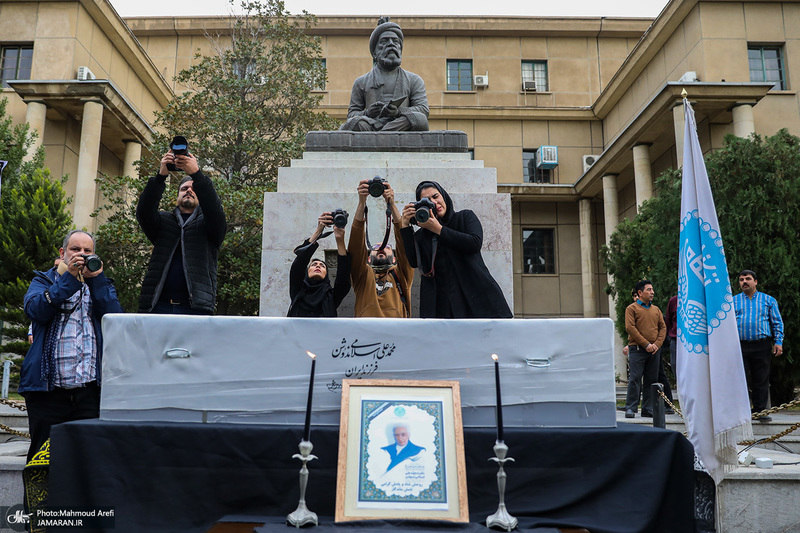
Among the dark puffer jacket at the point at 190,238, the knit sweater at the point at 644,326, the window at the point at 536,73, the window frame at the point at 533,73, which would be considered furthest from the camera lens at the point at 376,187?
the window at the point at 536,73

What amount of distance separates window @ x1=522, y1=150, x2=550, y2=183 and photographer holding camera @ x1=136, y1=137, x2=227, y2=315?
22.1 metres

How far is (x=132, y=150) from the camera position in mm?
20703

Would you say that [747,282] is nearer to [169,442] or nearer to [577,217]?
[169,442]

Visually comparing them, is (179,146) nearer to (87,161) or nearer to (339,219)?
(339,219)

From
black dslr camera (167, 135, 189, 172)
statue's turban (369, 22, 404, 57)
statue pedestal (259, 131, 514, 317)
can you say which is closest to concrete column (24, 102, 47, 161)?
statue's turban (369, 22, 404, 57)

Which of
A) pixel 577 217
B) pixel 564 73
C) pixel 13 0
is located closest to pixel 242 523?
pixel 13 0

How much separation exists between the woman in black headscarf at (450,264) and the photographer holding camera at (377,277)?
0.50 m

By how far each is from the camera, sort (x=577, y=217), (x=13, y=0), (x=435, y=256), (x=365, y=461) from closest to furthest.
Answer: (x=365, y=461), (x=435, y=256), (x=13, y=0), (x=577, y=217)

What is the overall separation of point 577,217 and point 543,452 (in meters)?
23.8

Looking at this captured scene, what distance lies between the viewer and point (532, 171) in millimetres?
25375

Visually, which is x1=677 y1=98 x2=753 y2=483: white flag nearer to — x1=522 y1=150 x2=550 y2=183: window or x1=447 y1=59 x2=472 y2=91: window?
x1=522 y1=150 x2=550 y2=183: window

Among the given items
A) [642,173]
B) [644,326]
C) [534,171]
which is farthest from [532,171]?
[644,326]

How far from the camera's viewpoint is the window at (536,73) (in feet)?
86.7

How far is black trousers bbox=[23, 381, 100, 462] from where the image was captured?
3.60 meters
